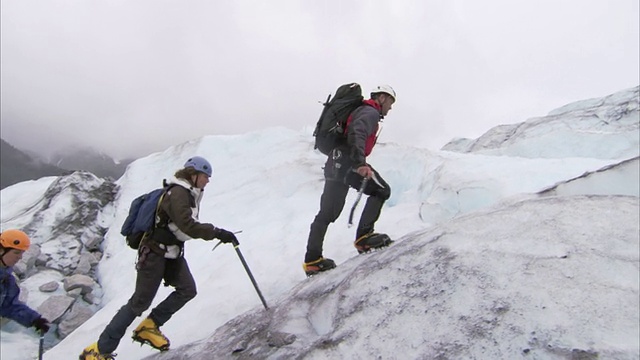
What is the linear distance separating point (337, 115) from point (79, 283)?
28.3ft

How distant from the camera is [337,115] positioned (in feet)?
13.4

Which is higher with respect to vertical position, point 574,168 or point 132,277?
point 132,277

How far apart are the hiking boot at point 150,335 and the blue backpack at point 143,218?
804mm

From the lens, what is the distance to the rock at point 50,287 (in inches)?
365

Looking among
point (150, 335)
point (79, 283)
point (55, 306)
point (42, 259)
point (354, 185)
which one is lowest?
point (150, 335)

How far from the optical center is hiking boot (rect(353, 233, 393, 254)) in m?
4.23

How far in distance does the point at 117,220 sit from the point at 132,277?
13.5 feet

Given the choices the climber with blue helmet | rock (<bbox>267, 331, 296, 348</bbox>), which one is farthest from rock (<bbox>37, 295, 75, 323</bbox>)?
rock (<bbox>267, 331, 296, 348</bbox>)

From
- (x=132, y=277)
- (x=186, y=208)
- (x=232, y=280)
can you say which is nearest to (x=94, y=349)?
(x=186, y=208)

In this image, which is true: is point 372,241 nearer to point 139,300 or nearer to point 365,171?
point 365,171

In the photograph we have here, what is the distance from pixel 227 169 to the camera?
593 inches

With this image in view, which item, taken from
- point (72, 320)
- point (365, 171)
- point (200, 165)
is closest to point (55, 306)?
point (72, 320)

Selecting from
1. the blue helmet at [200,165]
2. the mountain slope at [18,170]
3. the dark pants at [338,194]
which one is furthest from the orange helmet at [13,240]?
the mountain slope at [18,170]

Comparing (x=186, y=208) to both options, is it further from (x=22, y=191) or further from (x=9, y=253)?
(x=22, y=191)
